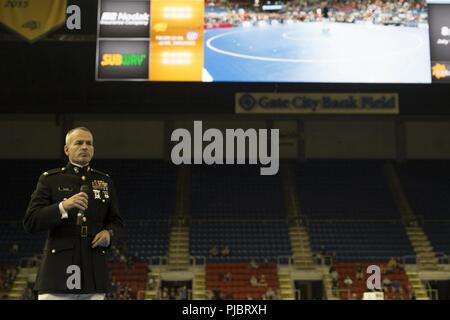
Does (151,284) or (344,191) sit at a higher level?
(344,191)

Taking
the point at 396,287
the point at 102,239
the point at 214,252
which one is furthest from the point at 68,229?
the point at 214,252

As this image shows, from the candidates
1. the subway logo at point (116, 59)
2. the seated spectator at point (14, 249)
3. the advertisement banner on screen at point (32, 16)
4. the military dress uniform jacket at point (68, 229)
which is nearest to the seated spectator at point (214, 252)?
the seated spectator at point (14, 249)

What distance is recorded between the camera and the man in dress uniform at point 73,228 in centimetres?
325

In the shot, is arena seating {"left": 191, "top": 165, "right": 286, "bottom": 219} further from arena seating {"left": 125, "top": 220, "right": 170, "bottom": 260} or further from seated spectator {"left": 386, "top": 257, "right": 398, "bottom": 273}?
seated spectator {"left": 386, "top": 257, "right": 398, "bottom": 273}

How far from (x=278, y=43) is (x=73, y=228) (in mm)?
11905

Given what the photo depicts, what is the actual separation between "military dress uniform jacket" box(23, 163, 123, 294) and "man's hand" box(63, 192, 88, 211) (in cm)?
10

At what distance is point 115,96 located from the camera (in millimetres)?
20188

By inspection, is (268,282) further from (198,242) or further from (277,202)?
(277,202)

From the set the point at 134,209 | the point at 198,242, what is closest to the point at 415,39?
the point at 198,242

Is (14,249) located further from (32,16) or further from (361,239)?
(361,239)

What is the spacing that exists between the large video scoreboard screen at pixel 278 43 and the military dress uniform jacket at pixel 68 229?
1078 centimetres

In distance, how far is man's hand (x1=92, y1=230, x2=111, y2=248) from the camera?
10.9 ft

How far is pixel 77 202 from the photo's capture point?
3.11 m

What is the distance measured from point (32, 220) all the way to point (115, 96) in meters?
17.3
